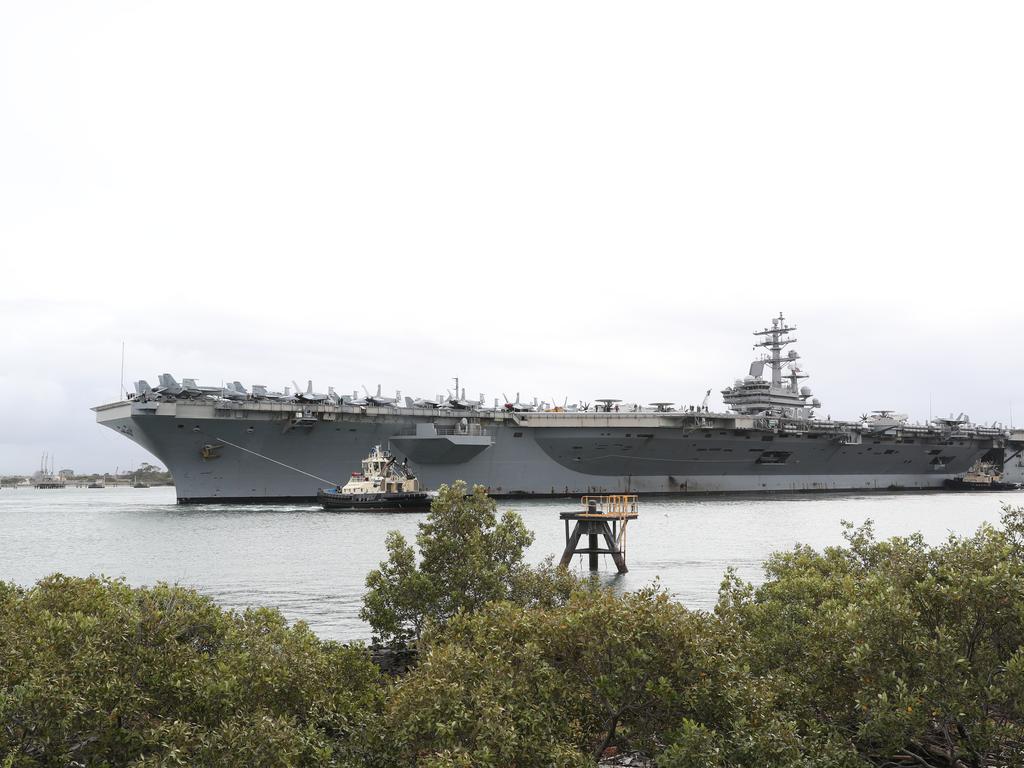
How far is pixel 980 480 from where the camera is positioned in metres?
56.5

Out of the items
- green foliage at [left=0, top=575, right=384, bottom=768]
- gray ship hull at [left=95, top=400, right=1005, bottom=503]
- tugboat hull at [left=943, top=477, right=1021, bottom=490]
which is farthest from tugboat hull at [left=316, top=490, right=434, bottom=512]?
tugboat hull at [left=943, top=477, right=1021, bottom=490]

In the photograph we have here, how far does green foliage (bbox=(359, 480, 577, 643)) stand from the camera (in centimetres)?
1032

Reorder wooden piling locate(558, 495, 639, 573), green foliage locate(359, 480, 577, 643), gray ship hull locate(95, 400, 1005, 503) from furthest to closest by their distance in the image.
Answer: gray ship hull locate(95, 400, 1005, 503)
wooden piling locate(558, 495, 639, 573)
green foliage locate(359, 480, 577, 643)

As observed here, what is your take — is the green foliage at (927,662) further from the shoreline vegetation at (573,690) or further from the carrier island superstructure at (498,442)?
the carrier island superstructure at (498,442)

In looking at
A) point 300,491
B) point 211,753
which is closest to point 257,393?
point 300,491

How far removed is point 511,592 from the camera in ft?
34.3

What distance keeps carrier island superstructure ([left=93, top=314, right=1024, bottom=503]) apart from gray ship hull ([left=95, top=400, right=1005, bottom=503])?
0.06 meters

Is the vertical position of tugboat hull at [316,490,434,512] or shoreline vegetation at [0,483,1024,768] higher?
shoreline vegetation at [0,483,1024,768]

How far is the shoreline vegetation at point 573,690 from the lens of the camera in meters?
5.20

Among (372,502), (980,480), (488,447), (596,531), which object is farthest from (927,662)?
(980,480)

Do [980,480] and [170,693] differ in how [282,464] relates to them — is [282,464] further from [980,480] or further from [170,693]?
A: [980,480]

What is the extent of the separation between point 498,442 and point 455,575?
2964 centimetres

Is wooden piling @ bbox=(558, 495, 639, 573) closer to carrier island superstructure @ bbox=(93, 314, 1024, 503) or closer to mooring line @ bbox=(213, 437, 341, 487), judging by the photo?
carrier island superstructure @ bbox=(93, 314, 1024, 503)

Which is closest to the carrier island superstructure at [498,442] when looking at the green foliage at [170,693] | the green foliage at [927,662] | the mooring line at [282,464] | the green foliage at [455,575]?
the mooring line at [282,464]
